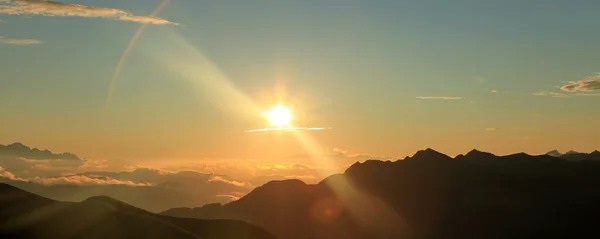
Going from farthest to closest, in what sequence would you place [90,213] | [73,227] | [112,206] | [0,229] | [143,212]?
[143,212] → [112,206] → [90,213] → [73,227] → [0,229]

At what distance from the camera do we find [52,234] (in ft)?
488

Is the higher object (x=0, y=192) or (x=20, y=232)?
(x=0, y=192)

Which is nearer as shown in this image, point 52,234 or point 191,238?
point 52,234

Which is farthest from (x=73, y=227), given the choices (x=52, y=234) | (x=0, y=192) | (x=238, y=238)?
(x=238, y=238)

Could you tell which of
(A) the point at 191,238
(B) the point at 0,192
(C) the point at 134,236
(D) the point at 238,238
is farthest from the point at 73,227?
(D) the point at 238,238

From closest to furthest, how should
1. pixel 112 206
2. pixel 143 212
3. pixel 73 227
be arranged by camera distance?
1. pixel 73 227
2. pixel 112 206
3. pixel 143 212

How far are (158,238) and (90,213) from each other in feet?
77.3

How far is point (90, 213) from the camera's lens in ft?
543

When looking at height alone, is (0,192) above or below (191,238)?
above

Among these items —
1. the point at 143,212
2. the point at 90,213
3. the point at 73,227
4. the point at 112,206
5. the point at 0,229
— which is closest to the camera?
the point at 0,229

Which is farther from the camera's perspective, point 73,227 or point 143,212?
point 143,212

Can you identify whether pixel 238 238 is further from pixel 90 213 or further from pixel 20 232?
pixel 20 232

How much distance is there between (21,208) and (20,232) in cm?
2422

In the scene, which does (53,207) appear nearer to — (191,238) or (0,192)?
(0,192)
